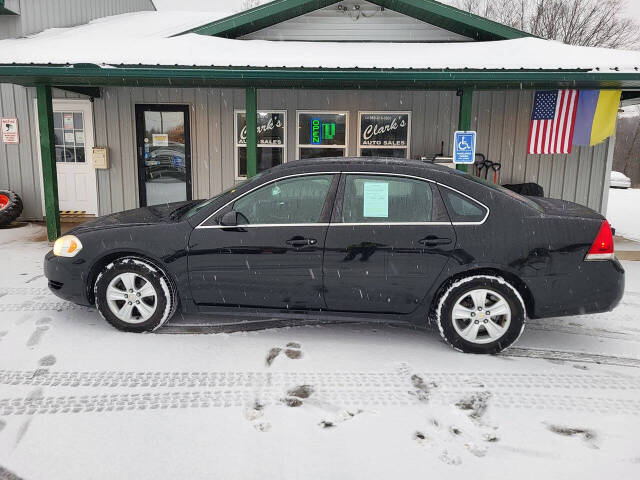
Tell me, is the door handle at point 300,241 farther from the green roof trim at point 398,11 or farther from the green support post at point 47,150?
the green roof trim at point 398,11

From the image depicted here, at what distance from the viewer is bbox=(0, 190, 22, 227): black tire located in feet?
30.4

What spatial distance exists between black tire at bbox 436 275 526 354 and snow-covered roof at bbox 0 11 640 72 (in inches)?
156

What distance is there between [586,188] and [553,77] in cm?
377

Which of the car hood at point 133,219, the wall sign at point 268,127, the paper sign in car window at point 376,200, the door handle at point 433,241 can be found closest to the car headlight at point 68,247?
the car hood at point 133,219

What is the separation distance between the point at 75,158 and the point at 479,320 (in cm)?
902

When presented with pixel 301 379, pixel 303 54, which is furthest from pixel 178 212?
pixel 303 54

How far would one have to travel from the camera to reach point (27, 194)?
32.7 feet

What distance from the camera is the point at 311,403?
10.4ft

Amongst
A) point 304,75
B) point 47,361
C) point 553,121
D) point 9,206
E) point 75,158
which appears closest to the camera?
point 47,361

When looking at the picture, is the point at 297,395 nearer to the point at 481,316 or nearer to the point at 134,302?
the point at 481,316

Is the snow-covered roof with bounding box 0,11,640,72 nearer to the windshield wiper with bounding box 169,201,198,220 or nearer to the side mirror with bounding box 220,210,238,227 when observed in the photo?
the windshield wiper with bounding box 169,201,198,220

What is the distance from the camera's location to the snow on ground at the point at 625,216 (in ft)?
33.0

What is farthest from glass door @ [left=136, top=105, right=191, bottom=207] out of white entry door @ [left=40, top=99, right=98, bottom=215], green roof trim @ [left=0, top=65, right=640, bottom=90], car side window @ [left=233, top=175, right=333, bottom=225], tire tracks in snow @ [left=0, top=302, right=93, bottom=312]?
car side window @ [left=233, top=175, right=333, bottom=225]

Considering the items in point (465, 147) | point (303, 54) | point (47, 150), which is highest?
point (303, 54)
